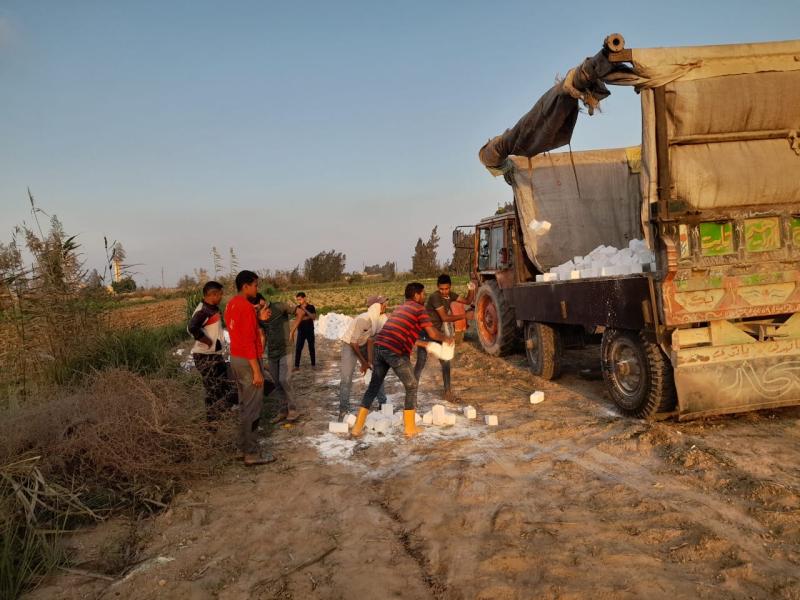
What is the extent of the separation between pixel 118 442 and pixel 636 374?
495 cm

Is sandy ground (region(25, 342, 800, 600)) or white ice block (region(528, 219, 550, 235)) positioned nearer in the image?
sandy ground (region(25, 342, 800, 600))

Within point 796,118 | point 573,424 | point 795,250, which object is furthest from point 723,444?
point 796,118

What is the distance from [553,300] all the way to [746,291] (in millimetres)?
2550

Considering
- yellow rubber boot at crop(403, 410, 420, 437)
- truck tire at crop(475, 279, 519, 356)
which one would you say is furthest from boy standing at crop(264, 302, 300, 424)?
truck tire at crop(475, 279, 519, 356)

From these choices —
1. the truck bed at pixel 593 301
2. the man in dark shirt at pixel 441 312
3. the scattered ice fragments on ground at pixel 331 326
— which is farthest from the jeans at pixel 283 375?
the scattered ice fragments on ground at pixel 331 326

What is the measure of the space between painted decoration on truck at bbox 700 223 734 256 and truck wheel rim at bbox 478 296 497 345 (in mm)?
5012

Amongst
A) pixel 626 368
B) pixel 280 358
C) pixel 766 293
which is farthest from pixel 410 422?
pixel 766 293

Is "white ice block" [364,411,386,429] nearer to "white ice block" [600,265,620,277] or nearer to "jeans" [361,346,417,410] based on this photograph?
"jeans" [361,346,417,410]

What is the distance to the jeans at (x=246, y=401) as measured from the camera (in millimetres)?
5145

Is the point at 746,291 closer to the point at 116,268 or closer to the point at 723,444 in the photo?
the point at 723,444

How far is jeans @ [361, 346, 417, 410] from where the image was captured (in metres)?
5.61

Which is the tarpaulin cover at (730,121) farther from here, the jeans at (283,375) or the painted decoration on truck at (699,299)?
the jeans at (283,375)

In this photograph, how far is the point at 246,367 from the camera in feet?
16.9

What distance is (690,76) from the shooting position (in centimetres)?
499
